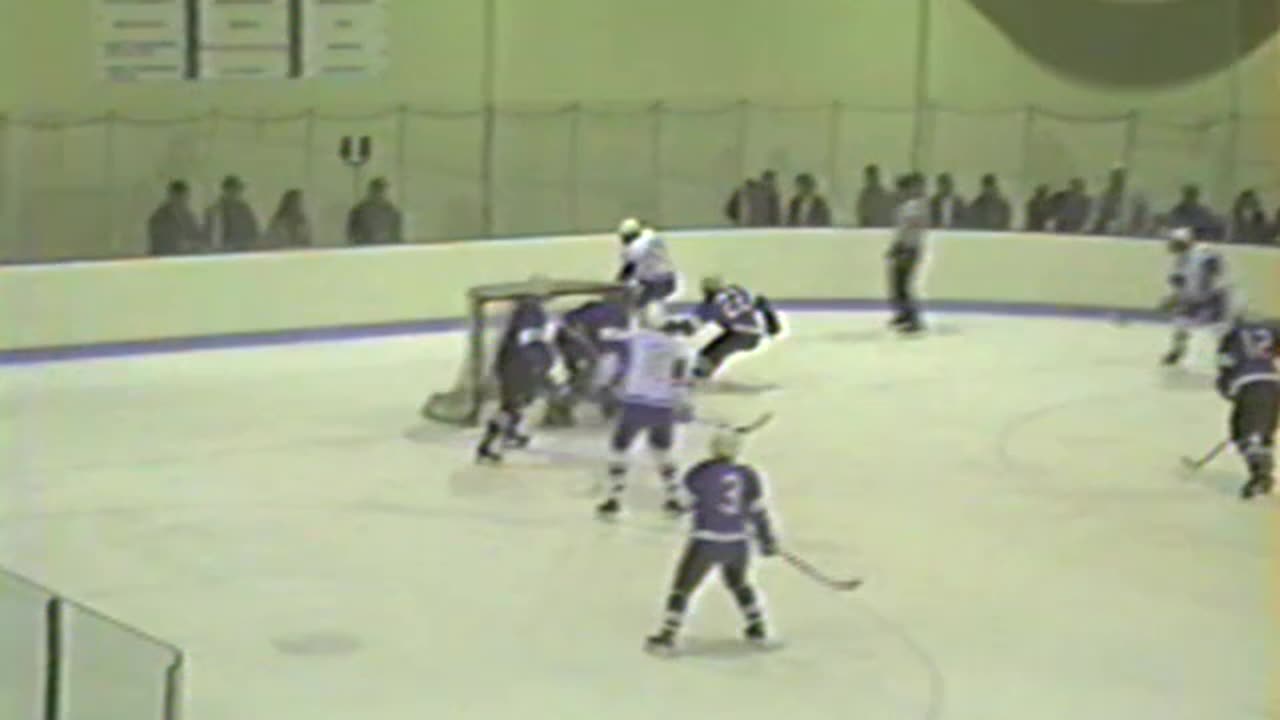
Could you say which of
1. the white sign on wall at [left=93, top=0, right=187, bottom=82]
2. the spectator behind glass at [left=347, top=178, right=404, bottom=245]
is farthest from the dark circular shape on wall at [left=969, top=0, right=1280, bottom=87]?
the white sign on wall at [left=93, top=0, right=187, bottom=82]

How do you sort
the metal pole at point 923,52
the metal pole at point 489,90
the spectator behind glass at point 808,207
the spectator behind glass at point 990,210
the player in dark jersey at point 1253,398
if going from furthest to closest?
the metal pole at point 923,52
the spectator behind glass at point 990,210
the spectator behind glass at point 808,207
the metal pole at point 489,90
the player in dark jersey at point 1253,398

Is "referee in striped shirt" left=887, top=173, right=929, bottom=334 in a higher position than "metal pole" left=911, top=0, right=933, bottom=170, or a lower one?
lower

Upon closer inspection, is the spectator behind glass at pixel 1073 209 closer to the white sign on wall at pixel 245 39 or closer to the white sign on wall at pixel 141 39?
the white sign on wall at pixel 245 39

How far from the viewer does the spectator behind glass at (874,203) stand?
75.0 ft

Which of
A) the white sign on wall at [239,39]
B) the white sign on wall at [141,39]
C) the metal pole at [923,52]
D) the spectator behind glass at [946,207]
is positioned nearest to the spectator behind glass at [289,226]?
the white sign on wall at [239,39]

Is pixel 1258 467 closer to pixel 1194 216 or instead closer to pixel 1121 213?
pixel 1194 216

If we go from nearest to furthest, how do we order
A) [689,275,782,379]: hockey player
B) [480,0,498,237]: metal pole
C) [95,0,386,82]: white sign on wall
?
[689,275,782,379]: hockey player
[95,0,386,82]: white sign on wall
[480,0,498,237]: metal pole

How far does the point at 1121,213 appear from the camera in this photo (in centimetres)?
2273

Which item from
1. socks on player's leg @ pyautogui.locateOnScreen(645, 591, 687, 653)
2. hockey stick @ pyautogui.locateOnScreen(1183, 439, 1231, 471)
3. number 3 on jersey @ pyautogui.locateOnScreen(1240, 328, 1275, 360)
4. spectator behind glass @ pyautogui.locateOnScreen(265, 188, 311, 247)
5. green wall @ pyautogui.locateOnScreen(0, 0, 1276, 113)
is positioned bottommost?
hockey stick @ pyautogui.locateOnScreen(1183, 439, 1231, 471)

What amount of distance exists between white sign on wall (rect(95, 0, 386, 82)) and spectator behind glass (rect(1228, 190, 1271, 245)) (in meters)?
8.53

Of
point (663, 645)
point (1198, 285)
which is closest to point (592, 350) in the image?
point (663, 645)

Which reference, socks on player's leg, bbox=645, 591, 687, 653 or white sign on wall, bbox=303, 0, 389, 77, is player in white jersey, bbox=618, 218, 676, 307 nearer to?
white sign on wall, bbox=303, 0, 389, 77

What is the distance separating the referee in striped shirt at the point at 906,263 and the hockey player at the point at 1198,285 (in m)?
2.49

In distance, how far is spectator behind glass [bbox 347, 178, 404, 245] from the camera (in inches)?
797
